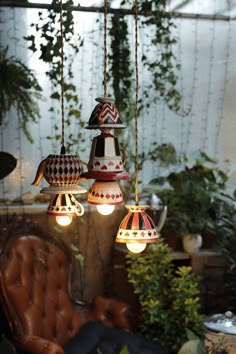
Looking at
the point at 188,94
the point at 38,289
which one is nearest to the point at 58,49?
the point at 188,94

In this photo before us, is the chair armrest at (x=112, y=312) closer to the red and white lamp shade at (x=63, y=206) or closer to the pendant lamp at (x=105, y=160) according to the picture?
the red and white lamp shade at (x=63, y=206)

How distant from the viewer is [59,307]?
12.0ft

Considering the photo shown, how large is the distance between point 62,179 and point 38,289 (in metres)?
1.60

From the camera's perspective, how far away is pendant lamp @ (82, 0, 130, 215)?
1990mm

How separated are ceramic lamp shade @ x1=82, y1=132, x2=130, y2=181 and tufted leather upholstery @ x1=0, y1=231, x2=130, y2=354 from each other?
1585 millimetres

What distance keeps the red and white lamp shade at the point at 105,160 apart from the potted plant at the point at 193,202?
191 cm

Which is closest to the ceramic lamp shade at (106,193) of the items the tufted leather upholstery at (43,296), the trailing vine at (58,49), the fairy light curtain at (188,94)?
Result: the tufted leather upholstery at (43,296)

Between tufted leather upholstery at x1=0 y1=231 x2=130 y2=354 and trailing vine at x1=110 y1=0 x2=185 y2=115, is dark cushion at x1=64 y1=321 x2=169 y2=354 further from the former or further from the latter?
trailing vine at x1=110 y1=0 x2=185 y2=115

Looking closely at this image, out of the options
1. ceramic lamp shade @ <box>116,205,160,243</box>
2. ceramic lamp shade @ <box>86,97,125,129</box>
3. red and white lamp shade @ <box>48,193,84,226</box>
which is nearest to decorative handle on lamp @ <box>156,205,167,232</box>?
red and white lamp shade @ <box>48,193,84,226</box>

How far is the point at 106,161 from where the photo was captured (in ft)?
6.55

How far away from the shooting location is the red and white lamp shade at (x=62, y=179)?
2119mm

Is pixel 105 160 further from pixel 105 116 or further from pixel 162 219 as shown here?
pixel 162 219

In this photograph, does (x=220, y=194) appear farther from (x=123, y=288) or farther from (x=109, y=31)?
(x=109, y=31)

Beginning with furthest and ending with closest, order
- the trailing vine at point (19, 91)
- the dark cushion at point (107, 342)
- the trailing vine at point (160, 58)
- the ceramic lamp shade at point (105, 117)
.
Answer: the trailing vine at point (160, 58)
the trailing vine at point (19, 91)
the dark cushion at point (107, 342)
the ceramic lamp shade at point (105, 117)
